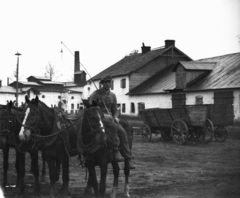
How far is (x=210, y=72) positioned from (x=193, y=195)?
24705 millimetres

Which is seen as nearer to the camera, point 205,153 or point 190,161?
point 190,161

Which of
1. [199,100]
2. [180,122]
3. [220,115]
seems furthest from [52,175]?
[199,100]

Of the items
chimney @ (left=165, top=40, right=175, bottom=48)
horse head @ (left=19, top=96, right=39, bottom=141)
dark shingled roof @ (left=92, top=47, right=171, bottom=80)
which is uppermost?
chimney @ (left=165, top=40, right=175, bottom=48)

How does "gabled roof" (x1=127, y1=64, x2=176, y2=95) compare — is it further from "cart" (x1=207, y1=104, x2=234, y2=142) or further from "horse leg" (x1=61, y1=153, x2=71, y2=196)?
"horse leg" (x1=61, y1=153, x2=71, y2=196)

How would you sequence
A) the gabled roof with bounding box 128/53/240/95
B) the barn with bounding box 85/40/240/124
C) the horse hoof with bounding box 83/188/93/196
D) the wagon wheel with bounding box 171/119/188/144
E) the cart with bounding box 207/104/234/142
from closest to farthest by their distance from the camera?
the horse hoof with bounding box 83/188/93/196 → the wagon wheel with bounding box 171/119/188/144 → the cart with bounding box 207/104/234/142 → the barn with bounding box 85/40/240/124 → the gabled roof with bounding box 128/53/240/95

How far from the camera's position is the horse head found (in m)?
6.12

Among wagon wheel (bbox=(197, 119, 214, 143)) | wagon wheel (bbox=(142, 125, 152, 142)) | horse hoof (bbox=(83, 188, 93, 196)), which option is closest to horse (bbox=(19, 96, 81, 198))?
horse hoof (bbox=(83, 188, 93, 196))

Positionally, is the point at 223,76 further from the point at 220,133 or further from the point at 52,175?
the point at 52,175

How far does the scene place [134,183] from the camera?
8.07 meters

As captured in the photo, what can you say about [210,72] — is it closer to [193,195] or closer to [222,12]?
[222,12]

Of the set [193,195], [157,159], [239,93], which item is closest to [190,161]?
[157,159]

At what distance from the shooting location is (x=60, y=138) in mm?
6629

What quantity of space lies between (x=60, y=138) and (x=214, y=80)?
900 inches

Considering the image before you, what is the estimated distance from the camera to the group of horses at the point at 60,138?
611 cm
